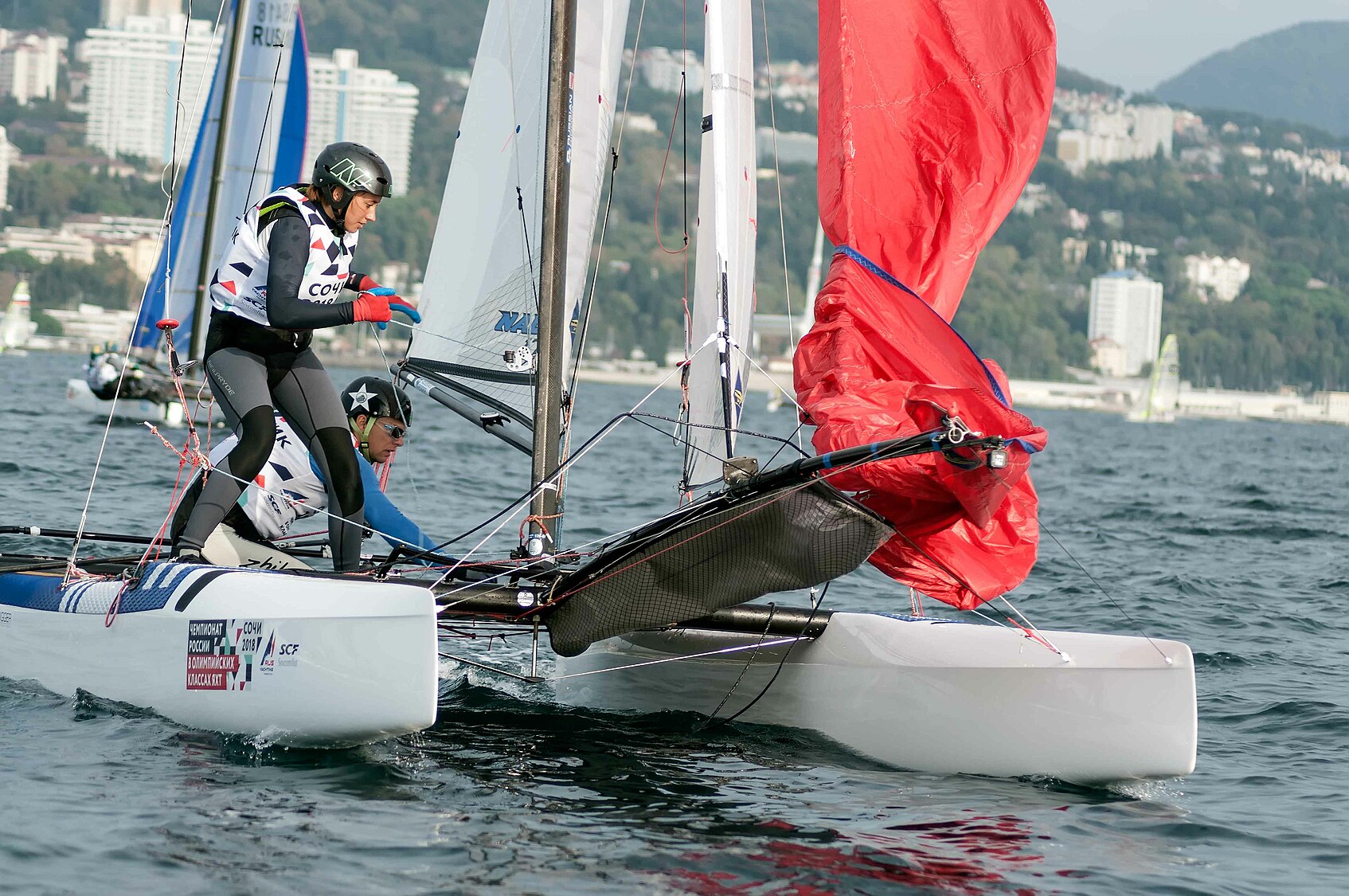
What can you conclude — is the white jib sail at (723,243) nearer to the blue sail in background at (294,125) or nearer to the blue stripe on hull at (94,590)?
the blue stripe on hull at (94,590)

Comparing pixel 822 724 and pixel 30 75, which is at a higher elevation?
pixel 30 75

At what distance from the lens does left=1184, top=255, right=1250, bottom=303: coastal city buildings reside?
11588 cm

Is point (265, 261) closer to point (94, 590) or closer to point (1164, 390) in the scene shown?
point (94, 590)

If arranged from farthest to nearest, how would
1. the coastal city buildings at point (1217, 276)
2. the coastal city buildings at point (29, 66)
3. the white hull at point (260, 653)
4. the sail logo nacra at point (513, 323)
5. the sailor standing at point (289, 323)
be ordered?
the coastal city buildings at point (1217, 276) < the coastal city buildings at point (29, 66) < the sail logo nacra at point (513, 323) < the sailor standing at point (289, 323) < the white hull at point (260, 653)

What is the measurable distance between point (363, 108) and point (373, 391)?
102m

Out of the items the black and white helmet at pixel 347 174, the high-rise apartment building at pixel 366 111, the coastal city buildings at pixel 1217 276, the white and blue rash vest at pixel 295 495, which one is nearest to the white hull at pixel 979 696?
the white and blue rash vest at pixel 295 495

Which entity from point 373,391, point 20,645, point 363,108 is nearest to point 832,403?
point 373,391

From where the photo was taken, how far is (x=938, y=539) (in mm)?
4570

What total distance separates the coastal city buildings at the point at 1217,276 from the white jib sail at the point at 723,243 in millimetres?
113621

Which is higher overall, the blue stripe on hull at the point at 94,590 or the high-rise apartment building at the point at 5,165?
the high-rise apartment building at the point at 5,165

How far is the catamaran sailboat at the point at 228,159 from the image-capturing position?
50.4 ft

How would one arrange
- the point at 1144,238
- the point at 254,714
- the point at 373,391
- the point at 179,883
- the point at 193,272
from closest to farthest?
the point at 179,883 → the point at 254,714 → the point at 373,391 → the point at 193,272 → the point at 1144,238

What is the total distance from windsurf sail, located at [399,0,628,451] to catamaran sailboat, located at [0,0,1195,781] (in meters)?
0.57

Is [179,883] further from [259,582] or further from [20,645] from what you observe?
[20,645]
